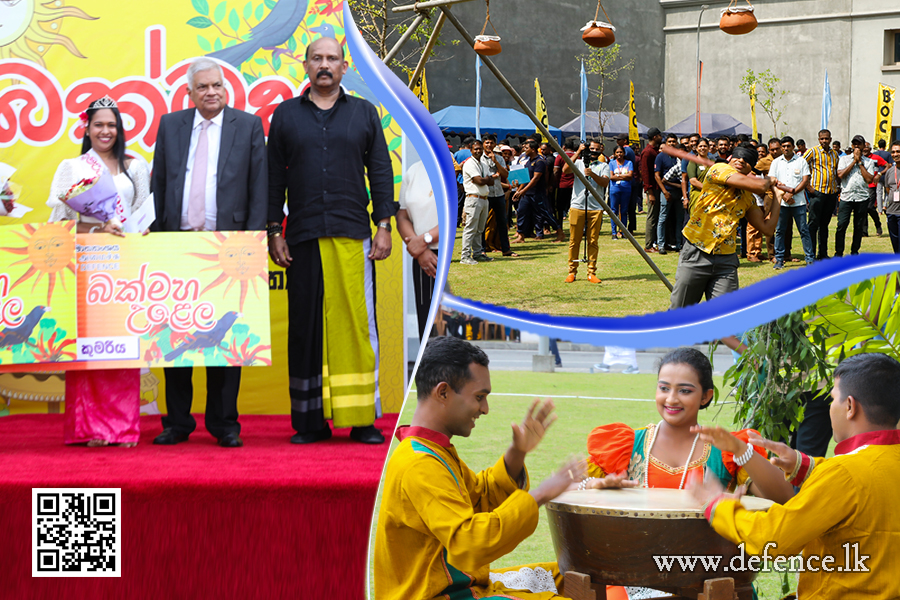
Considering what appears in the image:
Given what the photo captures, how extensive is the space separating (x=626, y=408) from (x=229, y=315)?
134 cm

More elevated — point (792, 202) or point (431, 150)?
point (792, 202)

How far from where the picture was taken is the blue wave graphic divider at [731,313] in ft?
4.64

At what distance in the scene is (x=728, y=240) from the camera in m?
4.09

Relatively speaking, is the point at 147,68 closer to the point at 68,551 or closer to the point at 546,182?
the point at 68,551

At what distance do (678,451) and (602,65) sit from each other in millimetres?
19349

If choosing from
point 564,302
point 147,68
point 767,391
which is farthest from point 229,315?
point 564,302

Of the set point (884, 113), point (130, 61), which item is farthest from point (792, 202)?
point (130, 61)

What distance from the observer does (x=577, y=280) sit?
9117 mm

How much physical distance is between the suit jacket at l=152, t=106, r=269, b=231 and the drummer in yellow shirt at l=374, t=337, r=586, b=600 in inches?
57.9

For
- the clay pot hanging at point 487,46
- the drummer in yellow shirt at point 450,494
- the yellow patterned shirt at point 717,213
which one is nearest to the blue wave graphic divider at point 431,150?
the drummer in yellow shirt at point 450,494

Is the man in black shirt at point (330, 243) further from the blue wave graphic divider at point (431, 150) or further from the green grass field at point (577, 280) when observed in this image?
the green grass field at point (577, 280)

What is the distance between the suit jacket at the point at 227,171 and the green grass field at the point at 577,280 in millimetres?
4171

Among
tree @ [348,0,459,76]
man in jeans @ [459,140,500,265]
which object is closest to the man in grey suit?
tree @ [348,0,459,76]

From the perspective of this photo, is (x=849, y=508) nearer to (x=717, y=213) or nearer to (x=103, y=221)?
(x=103, y=221)
